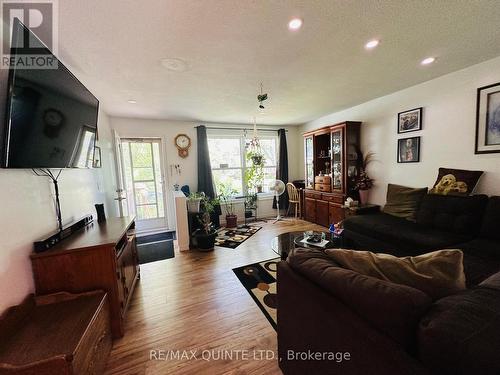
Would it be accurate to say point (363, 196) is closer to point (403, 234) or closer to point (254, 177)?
point (403, 234)

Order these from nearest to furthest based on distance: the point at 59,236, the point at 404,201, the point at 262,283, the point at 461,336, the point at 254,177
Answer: the point at 461,336 < the point at 59,236 < the point at 262,283 < the point at 404,201 < the point at 254,177

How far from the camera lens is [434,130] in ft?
9.38

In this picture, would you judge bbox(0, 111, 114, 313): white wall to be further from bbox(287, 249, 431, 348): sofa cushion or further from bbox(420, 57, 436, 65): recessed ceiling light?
bbox(420, 57, 436, 65): recessed ceiling light

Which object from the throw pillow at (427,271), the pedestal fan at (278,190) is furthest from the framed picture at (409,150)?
the throw pillow at (427,271)

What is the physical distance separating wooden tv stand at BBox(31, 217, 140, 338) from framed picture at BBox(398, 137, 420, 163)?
3.83 metres

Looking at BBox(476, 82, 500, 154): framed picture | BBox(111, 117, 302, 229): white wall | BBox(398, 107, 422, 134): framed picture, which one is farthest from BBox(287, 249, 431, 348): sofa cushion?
BBox(111, 117, 302, 229): white wall

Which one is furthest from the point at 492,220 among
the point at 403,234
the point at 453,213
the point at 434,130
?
the point at 434,130

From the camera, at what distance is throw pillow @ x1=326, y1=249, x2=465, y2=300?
0.84 m

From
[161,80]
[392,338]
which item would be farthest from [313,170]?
[392,338]

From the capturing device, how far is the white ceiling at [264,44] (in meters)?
1.41

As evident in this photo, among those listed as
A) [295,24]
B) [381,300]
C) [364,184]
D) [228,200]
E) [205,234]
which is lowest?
[205,234]

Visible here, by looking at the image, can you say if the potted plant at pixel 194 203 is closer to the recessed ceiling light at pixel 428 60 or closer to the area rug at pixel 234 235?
the area rug at pixel 234 235

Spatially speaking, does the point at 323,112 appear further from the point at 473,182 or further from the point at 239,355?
the point at 239,355

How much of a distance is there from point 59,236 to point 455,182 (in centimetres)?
409
